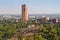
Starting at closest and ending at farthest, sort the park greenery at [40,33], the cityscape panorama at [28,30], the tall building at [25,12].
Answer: the park greenery at [40,33] → the cityscape panorama at [28,30] → the tall building at [25,12]

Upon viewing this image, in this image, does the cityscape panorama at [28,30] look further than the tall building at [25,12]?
No

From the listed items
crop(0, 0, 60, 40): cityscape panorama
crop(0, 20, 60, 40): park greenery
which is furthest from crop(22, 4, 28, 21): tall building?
crop(0, 20, 60, 40): park greenery

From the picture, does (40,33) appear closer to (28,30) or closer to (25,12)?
(28,30)

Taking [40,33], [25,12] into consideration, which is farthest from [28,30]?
[25,12]

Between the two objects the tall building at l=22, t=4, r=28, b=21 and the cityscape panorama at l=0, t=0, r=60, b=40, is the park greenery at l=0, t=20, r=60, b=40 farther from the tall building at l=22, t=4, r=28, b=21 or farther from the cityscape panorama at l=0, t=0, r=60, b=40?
the tall building at l=22, t=4, r=28, b=21

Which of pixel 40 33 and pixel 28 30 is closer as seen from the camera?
pixel 40 33

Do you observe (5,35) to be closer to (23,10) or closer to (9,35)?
(9,35)

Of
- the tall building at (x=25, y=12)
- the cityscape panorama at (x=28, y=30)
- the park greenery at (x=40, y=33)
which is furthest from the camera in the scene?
the tall building at (x=25, y=12)

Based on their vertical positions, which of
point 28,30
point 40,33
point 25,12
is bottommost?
point 28,30

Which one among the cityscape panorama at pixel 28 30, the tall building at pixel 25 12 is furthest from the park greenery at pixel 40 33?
the tall building at pixel 25 12

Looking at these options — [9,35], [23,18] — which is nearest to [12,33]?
[9,35]

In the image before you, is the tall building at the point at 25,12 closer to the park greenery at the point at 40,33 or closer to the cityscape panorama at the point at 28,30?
the cityscape panorama at the point at 28,30
